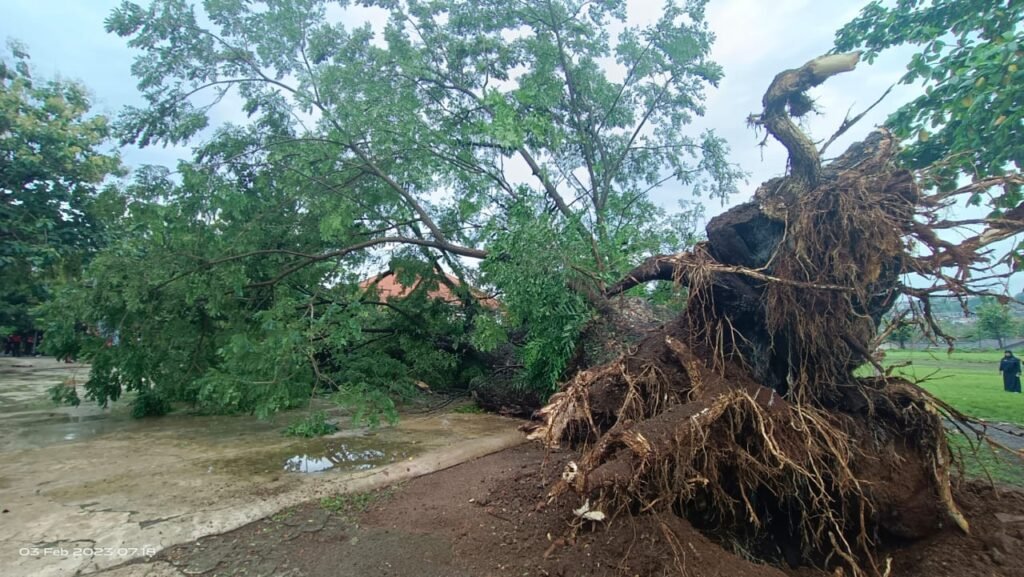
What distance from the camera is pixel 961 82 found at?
4.57 meters

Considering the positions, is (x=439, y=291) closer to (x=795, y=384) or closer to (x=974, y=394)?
(x=795, y=384)

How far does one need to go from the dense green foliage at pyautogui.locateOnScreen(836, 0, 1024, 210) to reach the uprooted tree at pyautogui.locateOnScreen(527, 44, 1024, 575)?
2.54 ft

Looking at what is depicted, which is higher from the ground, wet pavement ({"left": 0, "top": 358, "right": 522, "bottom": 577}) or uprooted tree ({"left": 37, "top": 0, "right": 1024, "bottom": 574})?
uprooted tree ({"left": 37, "top": 0, "right": 1024, "bottom": 574})

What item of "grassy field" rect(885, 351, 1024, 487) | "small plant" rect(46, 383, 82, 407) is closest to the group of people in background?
"small plant" rect(46, 383, 82, 407)

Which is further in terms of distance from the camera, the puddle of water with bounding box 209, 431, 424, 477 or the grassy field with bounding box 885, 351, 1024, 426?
the grassy field with bounding box 885, 351, 1024, 426

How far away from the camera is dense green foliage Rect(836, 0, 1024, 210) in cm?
415

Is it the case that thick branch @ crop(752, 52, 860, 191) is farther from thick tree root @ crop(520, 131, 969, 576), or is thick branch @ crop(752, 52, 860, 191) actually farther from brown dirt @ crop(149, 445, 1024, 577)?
brown dirt @ crop(149, 445, 1024, 577)

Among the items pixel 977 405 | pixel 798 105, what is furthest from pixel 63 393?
pixel 977 405

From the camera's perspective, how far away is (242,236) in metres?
6.61

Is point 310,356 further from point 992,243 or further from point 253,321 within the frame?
point 992,243

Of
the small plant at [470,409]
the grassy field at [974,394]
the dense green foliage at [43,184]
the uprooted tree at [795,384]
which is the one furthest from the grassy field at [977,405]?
the dense green foliage at [43,184]

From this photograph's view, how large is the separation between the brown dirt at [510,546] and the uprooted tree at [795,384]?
19 centimetres

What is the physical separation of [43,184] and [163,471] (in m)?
8.88

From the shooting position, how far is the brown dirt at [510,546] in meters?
2.87
